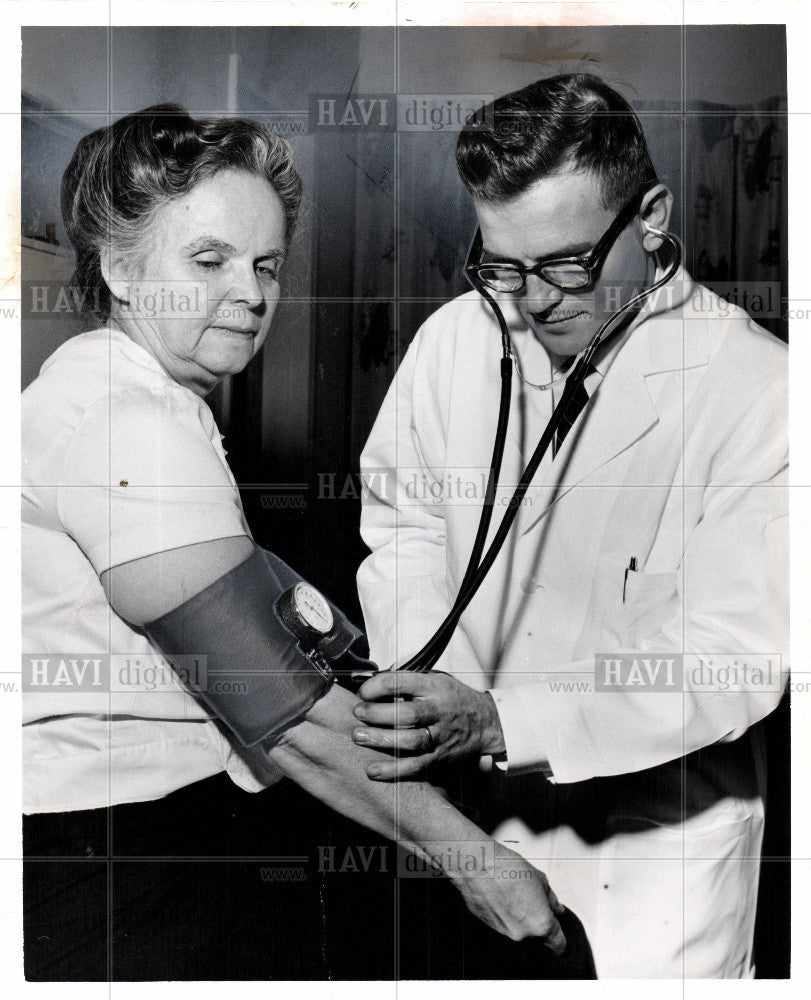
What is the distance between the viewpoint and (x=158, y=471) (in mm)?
1396

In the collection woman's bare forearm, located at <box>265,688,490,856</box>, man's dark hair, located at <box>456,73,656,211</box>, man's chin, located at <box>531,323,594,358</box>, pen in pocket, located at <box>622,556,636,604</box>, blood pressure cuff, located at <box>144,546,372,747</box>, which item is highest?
man's dark hair, located at <box>456,73,656,211</box>

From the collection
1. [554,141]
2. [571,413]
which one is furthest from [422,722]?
[554,141]

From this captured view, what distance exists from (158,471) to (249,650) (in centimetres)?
31

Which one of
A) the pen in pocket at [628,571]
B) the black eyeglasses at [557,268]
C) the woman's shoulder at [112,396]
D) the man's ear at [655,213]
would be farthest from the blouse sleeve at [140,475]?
the man's ear at [655,213]

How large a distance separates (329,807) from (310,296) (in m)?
0.80

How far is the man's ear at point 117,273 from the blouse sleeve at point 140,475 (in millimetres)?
155

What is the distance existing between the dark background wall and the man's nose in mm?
108

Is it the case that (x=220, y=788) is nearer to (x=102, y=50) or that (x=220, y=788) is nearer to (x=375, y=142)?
(x=375, y=142)

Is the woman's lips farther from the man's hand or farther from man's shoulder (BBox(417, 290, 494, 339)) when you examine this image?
the man's hand

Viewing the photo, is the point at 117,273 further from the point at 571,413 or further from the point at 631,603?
the point at 631,603

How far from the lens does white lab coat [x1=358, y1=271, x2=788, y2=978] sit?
1393mm

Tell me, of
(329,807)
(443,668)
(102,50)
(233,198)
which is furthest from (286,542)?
(102,50)

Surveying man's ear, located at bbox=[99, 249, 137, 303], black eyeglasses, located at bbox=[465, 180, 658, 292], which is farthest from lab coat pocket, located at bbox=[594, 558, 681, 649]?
man's ear, located at bbox=[99, 249, 137, 303]

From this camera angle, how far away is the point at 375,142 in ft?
4.62
